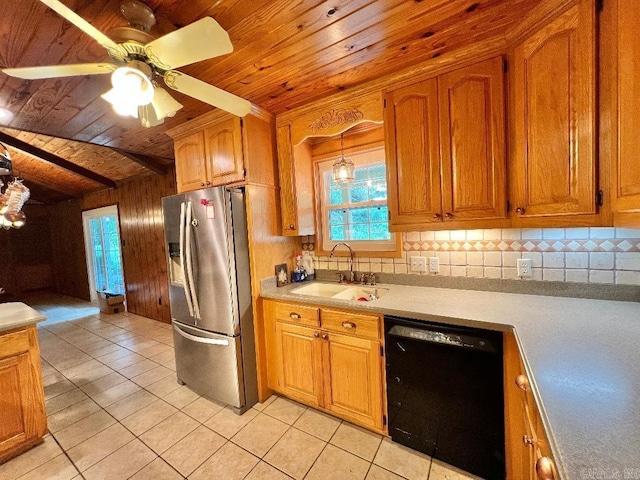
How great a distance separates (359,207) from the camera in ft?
7.86

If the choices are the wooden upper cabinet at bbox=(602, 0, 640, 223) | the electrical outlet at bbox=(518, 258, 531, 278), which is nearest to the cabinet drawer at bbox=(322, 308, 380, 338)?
the electrical outlet at bbox=(518, 258, 531, 278)

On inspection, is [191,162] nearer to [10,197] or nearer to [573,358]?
[10,197]

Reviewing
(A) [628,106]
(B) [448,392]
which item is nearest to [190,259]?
(B) [448,392]

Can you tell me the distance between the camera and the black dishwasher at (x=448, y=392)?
1306mm

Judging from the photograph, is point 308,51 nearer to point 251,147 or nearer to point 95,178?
point 251,147

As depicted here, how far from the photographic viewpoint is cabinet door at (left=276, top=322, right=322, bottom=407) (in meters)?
1.94

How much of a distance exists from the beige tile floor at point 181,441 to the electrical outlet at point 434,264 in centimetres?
117

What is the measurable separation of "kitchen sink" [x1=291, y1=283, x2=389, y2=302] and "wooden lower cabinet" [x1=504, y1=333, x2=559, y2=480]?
0.86 meters

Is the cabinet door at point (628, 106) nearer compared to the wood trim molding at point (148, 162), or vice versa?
the cabinet door at point (628, 106)

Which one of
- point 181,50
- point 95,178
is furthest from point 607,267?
point 95,178

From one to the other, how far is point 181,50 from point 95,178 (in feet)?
15.7

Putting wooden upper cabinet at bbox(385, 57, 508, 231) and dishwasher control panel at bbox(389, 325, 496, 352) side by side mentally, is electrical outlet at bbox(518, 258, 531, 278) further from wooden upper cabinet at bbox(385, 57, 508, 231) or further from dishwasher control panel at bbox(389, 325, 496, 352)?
dishwasher control panel at bbox(389, 325, 496, 352)

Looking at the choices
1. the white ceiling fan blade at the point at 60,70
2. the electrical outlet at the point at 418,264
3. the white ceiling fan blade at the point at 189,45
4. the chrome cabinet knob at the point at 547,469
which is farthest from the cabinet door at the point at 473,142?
the white ceiling fan blade at the point at 60,70

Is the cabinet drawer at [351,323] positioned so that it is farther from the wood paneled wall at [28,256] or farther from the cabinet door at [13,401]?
the wood paneled wall at [28,256]
